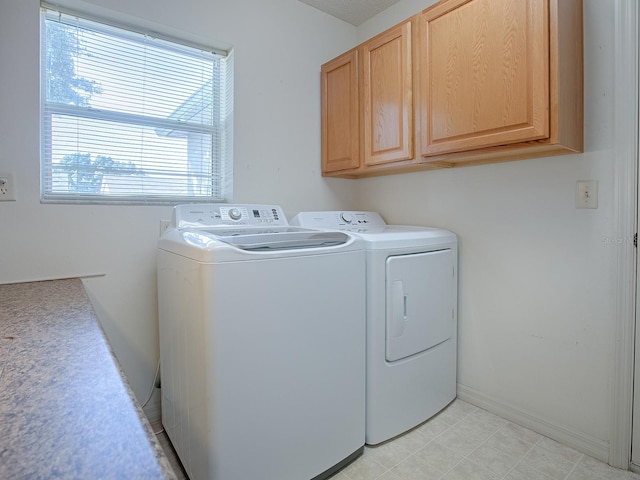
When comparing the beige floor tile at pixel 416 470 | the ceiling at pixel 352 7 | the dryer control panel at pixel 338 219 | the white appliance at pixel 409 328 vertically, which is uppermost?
the ceiling at pixel 352 7

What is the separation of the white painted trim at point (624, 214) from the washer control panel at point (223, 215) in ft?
5.13

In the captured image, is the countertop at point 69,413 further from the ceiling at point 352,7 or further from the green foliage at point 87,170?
the ceiling at point 352,7

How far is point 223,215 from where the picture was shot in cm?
181

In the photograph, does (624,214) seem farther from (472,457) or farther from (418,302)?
(472,457)

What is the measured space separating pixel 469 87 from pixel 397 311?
109cm

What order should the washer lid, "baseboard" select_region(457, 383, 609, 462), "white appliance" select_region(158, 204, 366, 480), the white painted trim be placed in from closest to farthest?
1. "white appliance" select_region(158, 204, 366, 480)
2. the washer lid
3. the white painted trim
4. "baseboard" select_region(457, 383, 609, 462)

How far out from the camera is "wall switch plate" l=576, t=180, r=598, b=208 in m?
1.49

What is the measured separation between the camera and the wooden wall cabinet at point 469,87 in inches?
52.9

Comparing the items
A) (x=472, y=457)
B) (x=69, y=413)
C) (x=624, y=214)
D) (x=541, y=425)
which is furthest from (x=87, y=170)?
(x=541, y=425)

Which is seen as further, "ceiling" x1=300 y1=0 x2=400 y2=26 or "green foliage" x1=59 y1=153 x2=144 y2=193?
"ceiling" x1=300 y1=0 x2=400 y2=26

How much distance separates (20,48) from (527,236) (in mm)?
2501

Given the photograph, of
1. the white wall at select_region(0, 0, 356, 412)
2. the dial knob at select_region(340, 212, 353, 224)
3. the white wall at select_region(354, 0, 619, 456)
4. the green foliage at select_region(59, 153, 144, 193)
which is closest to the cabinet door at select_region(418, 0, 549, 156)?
the white wall at select_region(354, 0, 619, 456)

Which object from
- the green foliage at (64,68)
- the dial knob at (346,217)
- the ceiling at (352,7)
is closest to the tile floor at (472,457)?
the dial knob at (346,217)

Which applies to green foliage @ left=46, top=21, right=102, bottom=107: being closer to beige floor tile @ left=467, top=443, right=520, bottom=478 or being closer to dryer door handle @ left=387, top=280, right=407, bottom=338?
dryer door handle @ left=387, top=280, right=407, bottom=338
